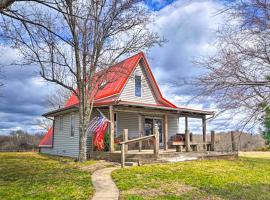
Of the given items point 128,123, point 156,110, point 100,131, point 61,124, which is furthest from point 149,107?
point 61,124

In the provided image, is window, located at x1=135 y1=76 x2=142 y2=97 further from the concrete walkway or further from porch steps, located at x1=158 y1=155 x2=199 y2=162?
the concrete walkway

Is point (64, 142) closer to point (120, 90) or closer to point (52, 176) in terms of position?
point (120, 90)

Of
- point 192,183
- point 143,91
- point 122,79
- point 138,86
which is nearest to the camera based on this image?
point 192,183

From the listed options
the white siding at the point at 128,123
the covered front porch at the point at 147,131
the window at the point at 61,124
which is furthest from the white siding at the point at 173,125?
the window at the point at 61,124

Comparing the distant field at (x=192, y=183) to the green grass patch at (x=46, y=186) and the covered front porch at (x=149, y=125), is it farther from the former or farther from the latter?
the covered front porch at (x=149, y=125)

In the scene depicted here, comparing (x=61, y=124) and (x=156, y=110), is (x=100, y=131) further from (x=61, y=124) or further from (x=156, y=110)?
(x=61, y=124)

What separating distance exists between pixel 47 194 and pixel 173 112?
12448 mm

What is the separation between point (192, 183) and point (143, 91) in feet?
39.1

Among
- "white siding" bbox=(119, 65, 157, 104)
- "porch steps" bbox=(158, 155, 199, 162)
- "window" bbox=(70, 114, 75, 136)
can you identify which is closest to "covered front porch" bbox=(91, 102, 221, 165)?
"porch steps" bbox=(158, 155, 199, 162)

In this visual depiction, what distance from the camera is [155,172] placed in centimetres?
1054

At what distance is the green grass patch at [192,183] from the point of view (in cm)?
786

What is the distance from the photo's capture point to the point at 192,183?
9156 mm

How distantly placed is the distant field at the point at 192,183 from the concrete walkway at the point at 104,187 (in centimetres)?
21

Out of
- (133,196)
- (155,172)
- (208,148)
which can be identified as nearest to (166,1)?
(133,196)
